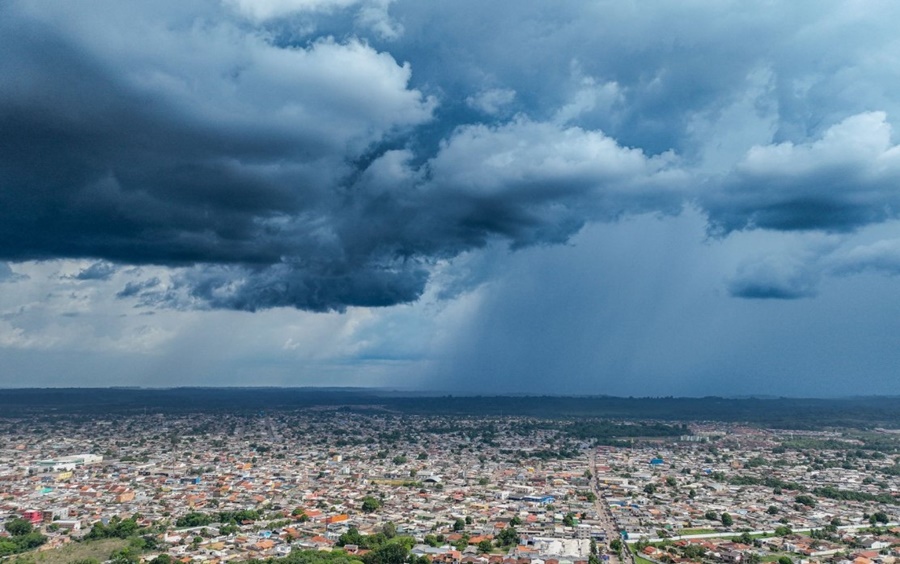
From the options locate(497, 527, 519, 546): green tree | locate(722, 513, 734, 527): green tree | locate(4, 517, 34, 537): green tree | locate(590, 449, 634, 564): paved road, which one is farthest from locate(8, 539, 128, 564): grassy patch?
locate(722, 513, 734, 527): green tree

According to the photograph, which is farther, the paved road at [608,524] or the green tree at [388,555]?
the paved road at [608,524]

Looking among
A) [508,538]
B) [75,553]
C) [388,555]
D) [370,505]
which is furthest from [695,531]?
[75,553]

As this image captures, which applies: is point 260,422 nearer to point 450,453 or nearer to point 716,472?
point 450,453

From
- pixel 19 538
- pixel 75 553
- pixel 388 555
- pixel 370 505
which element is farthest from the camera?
pixel 370 505

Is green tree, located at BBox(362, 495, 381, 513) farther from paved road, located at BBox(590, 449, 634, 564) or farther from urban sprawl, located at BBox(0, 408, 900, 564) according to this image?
paved road, located at BBox(590, 449, 634, 564)

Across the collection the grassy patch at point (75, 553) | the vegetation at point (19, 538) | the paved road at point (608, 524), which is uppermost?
the paved road at point (608, 524)

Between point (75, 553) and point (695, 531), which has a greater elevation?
point (695, 531)

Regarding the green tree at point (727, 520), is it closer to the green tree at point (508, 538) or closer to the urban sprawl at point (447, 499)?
the urban sprawl at point (447, 499)

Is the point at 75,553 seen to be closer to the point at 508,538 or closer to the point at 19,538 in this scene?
the point at 19,538

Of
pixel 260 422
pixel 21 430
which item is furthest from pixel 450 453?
pixel 21 430

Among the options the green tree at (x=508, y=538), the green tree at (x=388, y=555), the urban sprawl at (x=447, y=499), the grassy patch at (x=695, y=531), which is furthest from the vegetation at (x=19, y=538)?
the grassy patch at (x=695, y=531)

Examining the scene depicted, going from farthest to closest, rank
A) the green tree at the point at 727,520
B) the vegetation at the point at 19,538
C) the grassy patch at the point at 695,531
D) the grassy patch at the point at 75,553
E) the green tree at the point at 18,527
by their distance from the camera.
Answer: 1. the green tree at the point at 727,520
2. the grassy patch at the point at 695,531
3. the green tree at the point at 18,527
4. the vegetation at the point at 19,538
5. the grassy patch at the point at 75,553

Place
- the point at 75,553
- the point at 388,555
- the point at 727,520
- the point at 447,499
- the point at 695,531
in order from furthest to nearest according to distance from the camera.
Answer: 1. the point at 447,499
2. the point at 727,520
3. the point at 695,531
4. the point at 75,553
5. the point at 388,555
